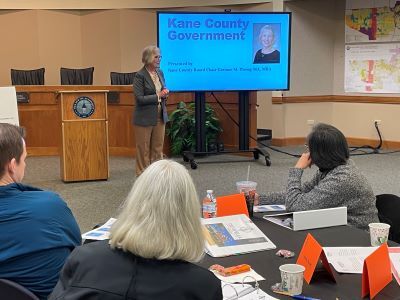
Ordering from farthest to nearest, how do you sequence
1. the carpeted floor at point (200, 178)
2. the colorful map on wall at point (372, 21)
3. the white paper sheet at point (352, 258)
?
the colorful map on wall at point (372, 21), the carpeted floor at point (200, 178), the white paper sheet at point (352, 258)

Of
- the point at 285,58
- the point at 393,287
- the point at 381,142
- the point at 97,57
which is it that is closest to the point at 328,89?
the point at 381,142

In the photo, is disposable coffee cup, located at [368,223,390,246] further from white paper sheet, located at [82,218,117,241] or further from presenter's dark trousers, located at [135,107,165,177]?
presenter's dark trousers, located at [135,107,165,177]

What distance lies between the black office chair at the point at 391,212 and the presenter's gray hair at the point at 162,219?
1.57 meters

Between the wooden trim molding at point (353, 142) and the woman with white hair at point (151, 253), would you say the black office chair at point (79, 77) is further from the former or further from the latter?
the woman with white hair at point (151, 253)

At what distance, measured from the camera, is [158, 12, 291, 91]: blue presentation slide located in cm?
673

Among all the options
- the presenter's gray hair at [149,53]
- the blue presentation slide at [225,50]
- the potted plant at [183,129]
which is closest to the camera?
the presenter's gray hair at [149,53]

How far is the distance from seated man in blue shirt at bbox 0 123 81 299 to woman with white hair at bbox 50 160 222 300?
0.45 metres

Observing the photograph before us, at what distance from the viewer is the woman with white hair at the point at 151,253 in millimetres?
1332

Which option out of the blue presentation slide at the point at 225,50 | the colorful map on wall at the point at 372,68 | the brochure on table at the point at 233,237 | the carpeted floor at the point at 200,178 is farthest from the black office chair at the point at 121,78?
the brochure on table at the point at 233,237

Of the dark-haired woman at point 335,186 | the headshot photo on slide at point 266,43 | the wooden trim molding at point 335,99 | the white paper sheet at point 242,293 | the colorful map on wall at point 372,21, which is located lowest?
the white paper sheet at point 242,293

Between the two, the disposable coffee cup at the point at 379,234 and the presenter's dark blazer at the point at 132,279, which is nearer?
the presenter's dark blazer at the point at 132,279

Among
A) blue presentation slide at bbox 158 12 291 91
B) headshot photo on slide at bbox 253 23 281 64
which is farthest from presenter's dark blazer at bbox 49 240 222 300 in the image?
headshot photo on slide at bbox 253 23 281 64

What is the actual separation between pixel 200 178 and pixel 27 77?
3.88 m

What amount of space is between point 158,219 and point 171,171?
140 mm
